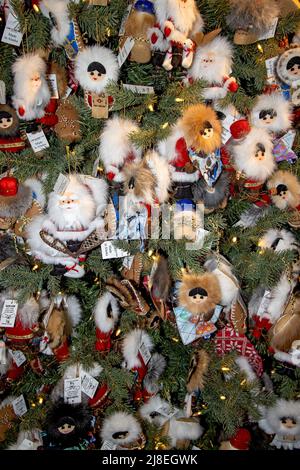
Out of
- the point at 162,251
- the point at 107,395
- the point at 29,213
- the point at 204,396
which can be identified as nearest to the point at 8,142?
the point at 29,213

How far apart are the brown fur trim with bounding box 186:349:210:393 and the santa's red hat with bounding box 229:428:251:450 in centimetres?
26

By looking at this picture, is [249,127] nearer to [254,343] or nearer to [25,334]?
[254,343]

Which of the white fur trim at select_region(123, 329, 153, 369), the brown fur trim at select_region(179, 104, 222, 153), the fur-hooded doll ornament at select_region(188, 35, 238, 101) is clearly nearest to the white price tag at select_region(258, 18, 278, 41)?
the fur-hooded doll ornament at select_region(188, 35, 238, 101)

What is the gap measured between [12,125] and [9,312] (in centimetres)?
59

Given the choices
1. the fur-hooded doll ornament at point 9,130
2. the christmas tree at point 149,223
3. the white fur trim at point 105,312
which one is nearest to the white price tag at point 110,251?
the christmas tree at point 149,223

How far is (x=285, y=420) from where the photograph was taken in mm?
1586

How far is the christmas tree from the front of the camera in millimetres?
1241

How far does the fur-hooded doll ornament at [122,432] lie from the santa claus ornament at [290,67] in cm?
132

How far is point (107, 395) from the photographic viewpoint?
61.9 inches

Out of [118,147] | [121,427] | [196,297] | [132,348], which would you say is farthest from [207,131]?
[121,427]

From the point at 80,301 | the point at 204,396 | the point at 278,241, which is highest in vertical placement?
the point at 278,241
